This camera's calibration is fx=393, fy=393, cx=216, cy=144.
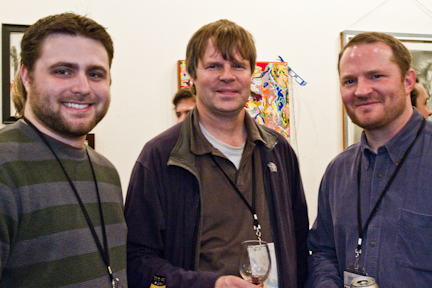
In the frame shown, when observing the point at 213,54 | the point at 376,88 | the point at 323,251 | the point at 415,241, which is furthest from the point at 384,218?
the point at 213,54

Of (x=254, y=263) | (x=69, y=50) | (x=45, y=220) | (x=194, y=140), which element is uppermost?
(x=69, y=50)

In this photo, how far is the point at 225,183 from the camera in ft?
6.09

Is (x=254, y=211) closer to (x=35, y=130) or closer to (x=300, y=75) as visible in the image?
(x=35, y=130)

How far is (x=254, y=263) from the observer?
5.03 feet

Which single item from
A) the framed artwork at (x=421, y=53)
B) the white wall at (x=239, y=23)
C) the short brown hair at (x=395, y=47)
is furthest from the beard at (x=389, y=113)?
the framed artwork at (x=421, y=53)

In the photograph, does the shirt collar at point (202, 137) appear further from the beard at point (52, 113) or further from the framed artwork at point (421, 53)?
the framed artwork at point (421, 53)

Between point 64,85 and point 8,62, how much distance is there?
182cm

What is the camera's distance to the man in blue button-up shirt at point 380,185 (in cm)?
163

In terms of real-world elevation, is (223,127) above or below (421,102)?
below

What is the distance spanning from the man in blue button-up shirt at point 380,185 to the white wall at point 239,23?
1.60m

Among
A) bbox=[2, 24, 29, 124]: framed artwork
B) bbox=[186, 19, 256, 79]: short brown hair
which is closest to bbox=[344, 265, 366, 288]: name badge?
bbox=[186, 19, 256, 79]: short brown hair

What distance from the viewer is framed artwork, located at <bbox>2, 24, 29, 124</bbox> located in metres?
2.86

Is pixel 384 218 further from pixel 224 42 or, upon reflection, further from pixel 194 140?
pixel 224 42

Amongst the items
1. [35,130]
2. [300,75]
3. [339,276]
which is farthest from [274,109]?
[35,130]
